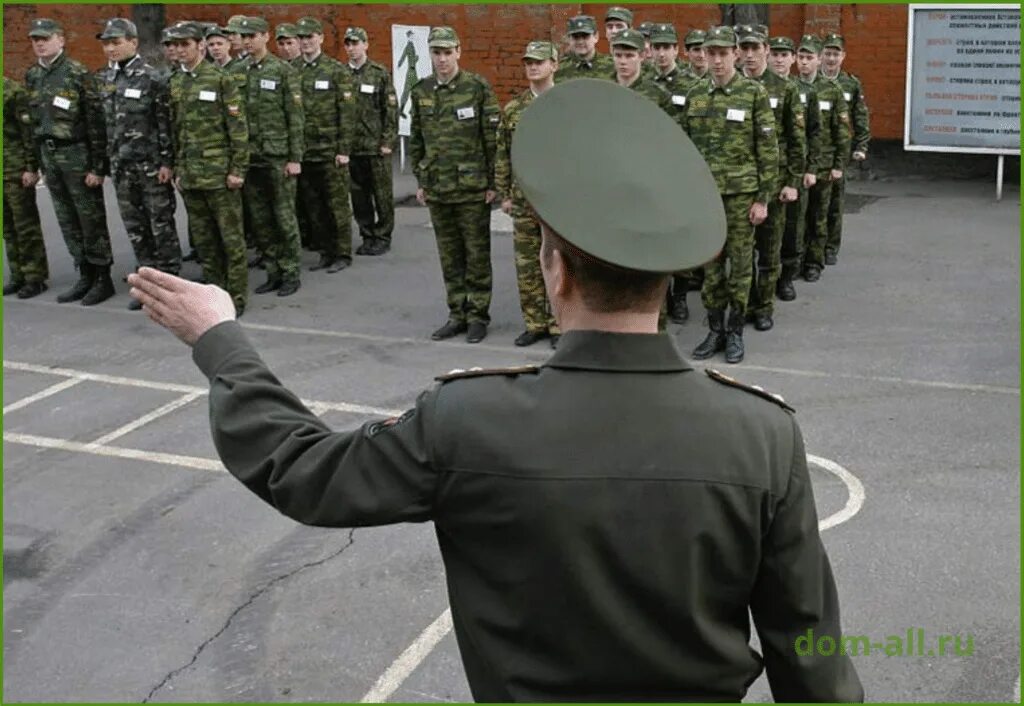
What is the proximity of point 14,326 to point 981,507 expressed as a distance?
7.10 metres

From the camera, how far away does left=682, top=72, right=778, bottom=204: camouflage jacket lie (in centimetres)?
753

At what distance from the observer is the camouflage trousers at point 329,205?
10570mm

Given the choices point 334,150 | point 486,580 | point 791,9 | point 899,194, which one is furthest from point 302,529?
point 791,9

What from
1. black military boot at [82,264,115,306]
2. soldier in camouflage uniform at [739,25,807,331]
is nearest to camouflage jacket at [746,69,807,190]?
soldier in camouflage uniform at [739,25,807,331]

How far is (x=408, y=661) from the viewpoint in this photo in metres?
4.25

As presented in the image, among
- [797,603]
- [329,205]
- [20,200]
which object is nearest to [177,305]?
[797,603]

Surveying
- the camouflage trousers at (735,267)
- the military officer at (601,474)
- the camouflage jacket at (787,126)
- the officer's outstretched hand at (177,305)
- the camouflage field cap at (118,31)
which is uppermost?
the camouflage field cap at (118,31)

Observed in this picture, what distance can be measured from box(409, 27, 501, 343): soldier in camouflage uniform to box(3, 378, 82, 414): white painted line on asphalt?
246 cm

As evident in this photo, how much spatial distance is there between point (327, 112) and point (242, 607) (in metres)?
6.61

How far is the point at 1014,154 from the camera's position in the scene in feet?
42.5

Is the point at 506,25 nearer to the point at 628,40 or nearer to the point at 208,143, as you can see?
the point at 208,143

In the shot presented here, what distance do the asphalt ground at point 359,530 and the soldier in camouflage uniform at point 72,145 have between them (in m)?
0.46

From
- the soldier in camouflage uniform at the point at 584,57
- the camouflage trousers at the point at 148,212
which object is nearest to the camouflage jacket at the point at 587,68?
the soldier in camouflage uniform at the point at 584,57

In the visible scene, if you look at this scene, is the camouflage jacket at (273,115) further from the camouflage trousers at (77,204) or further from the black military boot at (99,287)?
the black military boot at (99,287)
